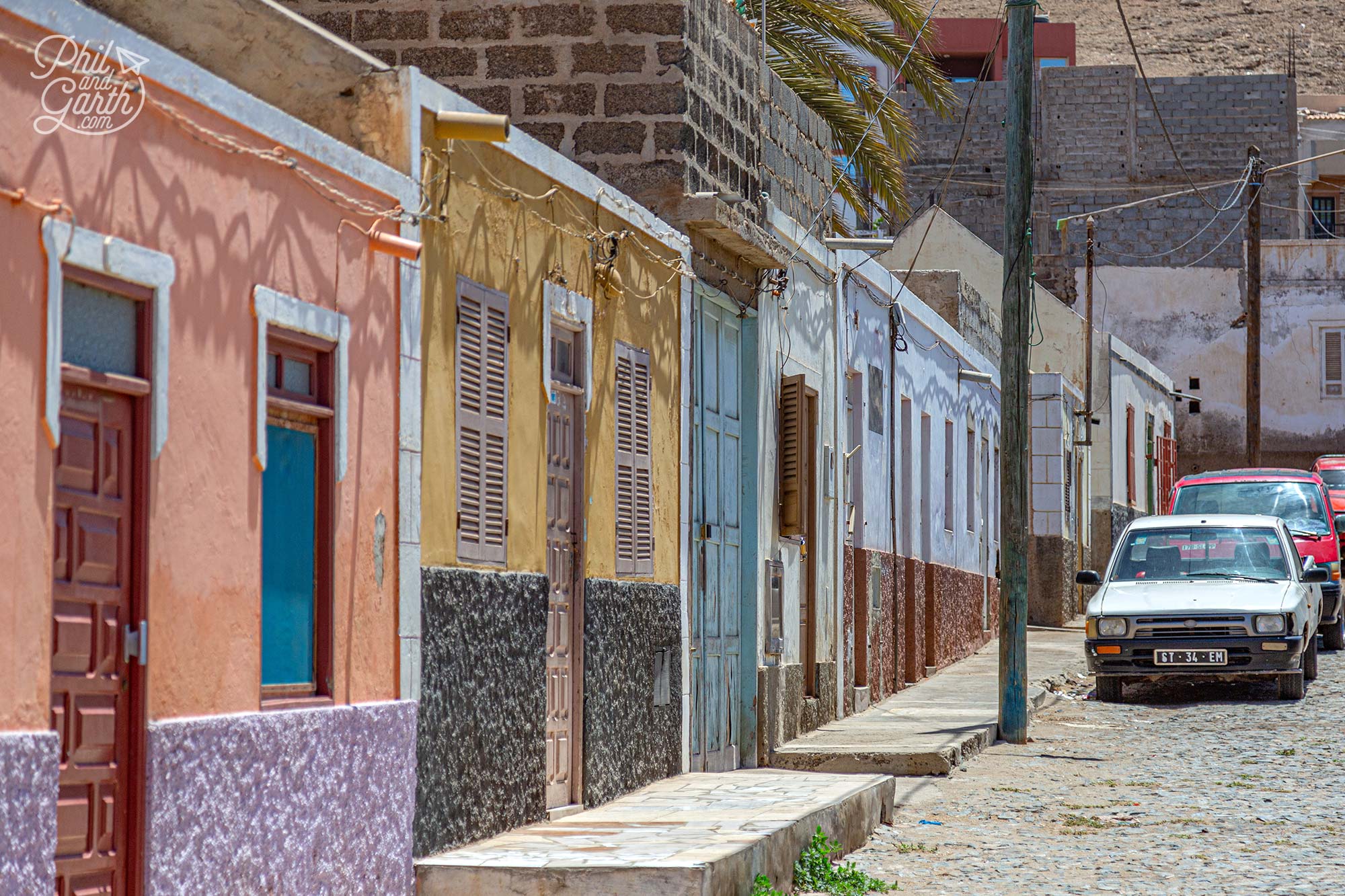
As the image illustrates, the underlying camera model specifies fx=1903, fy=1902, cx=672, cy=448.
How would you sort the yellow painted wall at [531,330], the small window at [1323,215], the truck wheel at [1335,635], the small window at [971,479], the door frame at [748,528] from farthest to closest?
1. the small window at [1323,215]
2. the small window at [971,479]
3. the truck wheel at [1335,635]
4. the door frame at [748,528]
5. the yellow painted wall at [531,330]

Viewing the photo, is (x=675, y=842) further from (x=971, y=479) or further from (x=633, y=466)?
(x=971, y=479)

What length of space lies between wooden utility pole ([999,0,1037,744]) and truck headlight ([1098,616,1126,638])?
5.40 ft

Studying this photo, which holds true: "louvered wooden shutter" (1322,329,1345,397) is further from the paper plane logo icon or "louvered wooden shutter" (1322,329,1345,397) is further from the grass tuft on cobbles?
the paper plane logo icon

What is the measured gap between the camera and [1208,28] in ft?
294

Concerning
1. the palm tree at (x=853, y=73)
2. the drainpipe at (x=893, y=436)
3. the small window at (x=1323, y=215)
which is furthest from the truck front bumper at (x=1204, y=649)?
the small window at (x=1323, y=215)

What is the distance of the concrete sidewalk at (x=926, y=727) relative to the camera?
1352 cm

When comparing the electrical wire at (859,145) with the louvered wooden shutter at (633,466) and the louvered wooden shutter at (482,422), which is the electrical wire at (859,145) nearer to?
the louvered wooden shutter at (633,466)

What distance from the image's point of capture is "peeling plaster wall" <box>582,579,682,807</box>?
10344mm

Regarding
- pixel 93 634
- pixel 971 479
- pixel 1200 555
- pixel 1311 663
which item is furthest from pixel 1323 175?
pixel 93 634

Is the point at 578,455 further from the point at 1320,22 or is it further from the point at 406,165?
the point at 1320,22

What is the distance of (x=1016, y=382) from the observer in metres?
15.5

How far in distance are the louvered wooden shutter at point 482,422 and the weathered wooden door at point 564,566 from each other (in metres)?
0.74

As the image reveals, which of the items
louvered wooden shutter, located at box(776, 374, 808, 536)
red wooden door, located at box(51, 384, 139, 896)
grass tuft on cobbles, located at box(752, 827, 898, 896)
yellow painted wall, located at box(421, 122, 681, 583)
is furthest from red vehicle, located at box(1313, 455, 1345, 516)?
red wooden door, located at box(51, 384, 139, 896)

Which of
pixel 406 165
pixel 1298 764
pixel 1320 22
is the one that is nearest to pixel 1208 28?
pixel 1320 22
